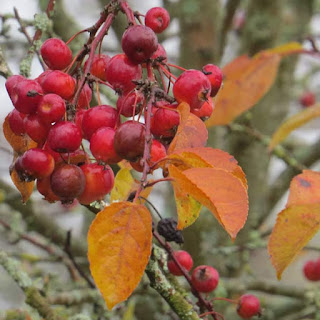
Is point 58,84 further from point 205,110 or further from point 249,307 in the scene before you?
point 249,307

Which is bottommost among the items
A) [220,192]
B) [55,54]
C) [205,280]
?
[205,280]

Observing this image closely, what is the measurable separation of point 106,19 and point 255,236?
40.5 inches

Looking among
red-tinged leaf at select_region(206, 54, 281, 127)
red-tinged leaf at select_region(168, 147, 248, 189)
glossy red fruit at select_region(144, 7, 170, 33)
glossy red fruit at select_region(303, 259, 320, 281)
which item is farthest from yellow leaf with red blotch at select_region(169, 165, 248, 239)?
glossy red fruit at select_region(303, 259, 320, 281)

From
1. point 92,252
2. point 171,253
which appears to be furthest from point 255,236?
point 92,252

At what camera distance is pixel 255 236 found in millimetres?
1558

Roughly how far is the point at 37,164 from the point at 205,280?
1.32 feet

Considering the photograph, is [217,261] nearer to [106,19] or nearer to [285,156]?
[285,156]

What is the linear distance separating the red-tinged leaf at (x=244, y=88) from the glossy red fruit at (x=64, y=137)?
1.96 ft

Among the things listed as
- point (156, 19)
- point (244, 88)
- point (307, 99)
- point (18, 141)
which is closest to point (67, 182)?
point (18, 141)

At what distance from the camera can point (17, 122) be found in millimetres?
656

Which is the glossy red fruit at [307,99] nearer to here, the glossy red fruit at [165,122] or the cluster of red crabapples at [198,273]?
the cluster of red crabapples at [198,273]

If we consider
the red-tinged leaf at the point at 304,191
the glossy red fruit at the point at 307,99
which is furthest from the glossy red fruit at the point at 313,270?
the glossy red fruit at the point at 307,99

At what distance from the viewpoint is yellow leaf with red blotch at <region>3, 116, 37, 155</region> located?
0.69 meters

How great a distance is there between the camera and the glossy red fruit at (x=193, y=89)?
2.07ft
